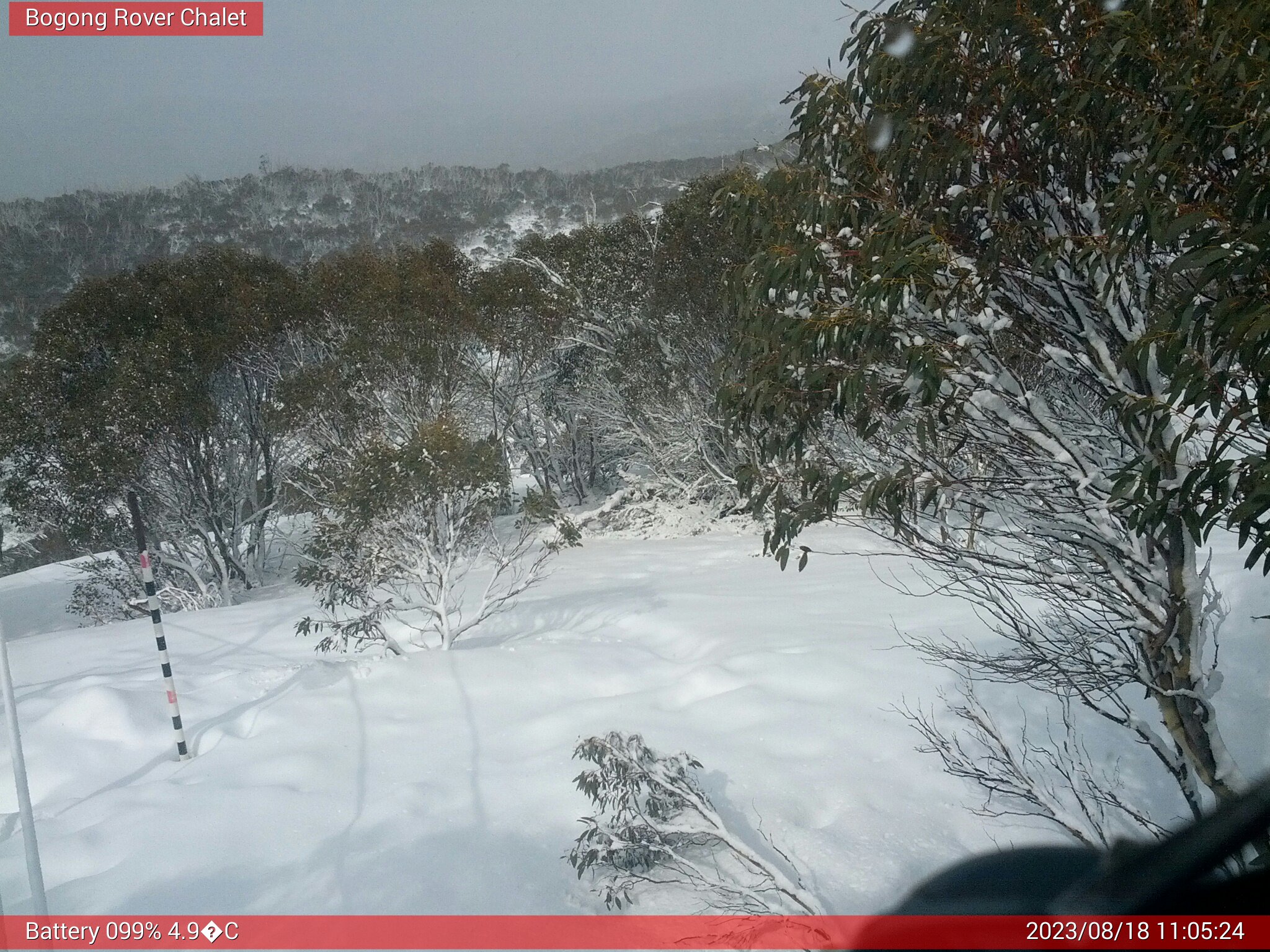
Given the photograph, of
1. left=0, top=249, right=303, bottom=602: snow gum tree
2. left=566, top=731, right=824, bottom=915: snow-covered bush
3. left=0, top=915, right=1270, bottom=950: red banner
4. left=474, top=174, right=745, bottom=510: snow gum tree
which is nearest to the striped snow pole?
left=0, top=915, right=1270, bottom=950: red banner

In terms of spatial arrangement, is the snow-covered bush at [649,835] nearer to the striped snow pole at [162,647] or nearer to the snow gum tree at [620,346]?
the striped snow pole at [162,647]

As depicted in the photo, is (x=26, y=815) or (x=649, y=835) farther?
(x=649, y=835)

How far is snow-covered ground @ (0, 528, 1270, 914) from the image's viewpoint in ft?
12.7

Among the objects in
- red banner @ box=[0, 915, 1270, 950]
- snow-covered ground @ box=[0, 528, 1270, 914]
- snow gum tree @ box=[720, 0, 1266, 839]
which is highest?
snow gum tree @ box=[720, 0, 1266, 839]

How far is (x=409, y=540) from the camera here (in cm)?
745

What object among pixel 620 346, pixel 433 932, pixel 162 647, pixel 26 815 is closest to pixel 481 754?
pixel 433 932

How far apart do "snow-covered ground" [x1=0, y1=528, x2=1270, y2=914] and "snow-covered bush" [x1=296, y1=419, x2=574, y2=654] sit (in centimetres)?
41

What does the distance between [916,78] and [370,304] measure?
13992mm

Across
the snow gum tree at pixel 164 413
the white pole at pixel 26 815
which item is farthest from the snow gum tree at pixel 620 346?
the white pole at pixel 26 815

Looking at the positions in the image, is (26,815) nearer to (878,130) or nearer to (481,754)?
(481,754)

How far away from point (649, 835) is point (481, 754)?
5.83ft

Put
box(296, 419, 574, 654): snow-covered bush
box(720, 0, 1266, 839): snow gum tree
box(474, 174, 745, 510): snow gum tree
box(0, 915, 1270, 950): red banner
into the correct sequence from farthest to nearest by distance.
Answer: box(474, 174, 745, 510): snow gum tree → box(296, 419, 574, 654): snow-covered bush → box(0, 915, 1270, 950): red banner → box(720, 0, 1266, 839): snow gum tree

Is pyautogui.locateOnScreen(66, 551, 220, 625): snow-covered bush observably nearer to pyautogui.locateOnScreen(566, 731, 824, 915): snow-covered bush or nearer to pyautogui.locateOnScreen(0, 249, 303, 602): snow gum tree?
pyautogui.locateOnScreen(0, 249, 303, 602): snow gum tree

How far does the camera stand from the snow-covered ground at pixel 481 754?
3.87 metres
